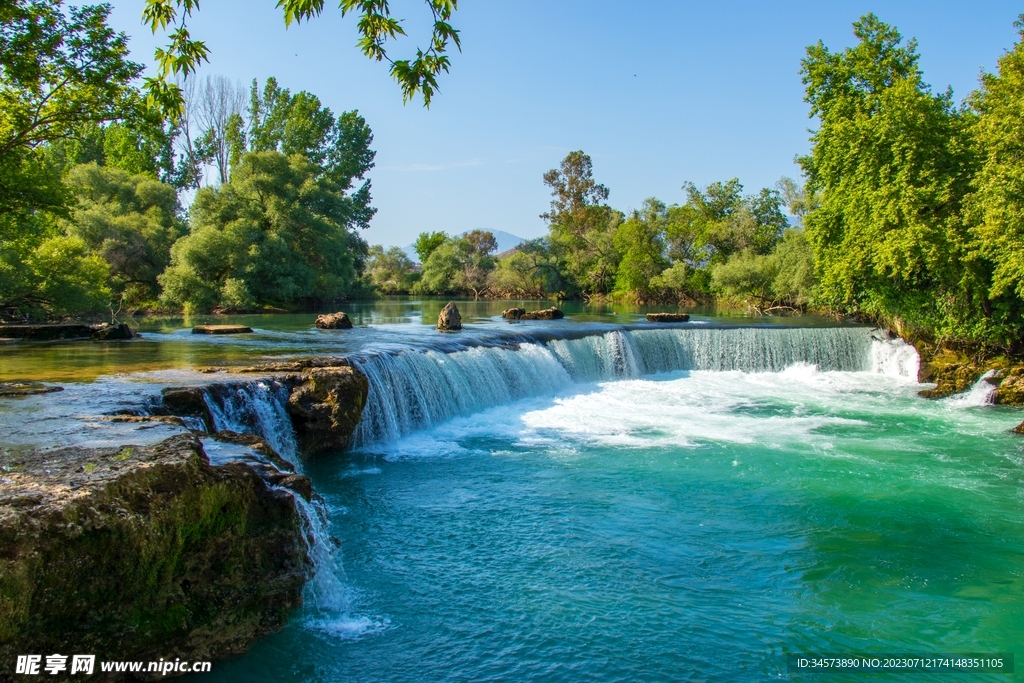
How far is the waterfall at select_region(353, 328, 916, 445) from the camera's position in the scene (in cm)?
1234

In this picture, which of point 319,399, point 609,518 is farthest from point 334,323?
point 609,518

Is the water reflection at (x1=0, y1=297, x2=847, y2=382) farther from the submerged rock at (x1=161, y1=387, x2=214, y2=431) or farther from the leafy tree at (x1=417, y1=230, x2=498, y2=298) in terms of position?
the leafy tree at (x1=417, y1=230, x2=498, y2=298)

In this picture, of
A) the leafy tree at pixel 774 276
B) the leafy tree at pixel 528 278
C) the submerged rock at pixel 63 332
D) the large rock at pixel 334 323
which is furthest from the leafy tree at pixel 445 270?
the submerged rock at pixel 63 332

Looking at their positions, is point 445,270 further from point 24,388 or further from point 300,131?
point 24,388

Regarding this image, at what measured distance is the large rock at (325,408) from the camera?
10102mm

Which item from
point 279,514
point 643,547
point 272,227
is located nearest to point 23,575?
point 279,514

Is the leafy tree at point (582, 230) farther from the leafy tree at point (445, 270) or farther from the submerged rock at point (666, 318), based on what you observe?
the submerged rock at point (666, 318)

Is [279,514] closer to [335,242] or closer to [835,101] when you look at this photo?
[835,101]

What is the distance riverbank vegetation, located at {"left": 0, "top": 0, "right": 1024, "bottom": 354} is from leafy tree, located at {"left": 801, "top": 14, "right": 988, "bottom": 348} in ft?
0.18

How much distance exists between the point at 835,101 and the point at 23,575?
72.6ft

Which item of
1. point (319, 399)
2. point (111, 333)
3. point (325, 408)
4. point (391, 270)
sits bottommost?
point (325, 408)

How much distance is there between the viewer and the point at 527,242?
56.5m

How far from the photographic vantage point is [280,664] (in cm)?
484

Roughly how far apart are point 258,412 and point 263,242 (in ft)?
75.0
